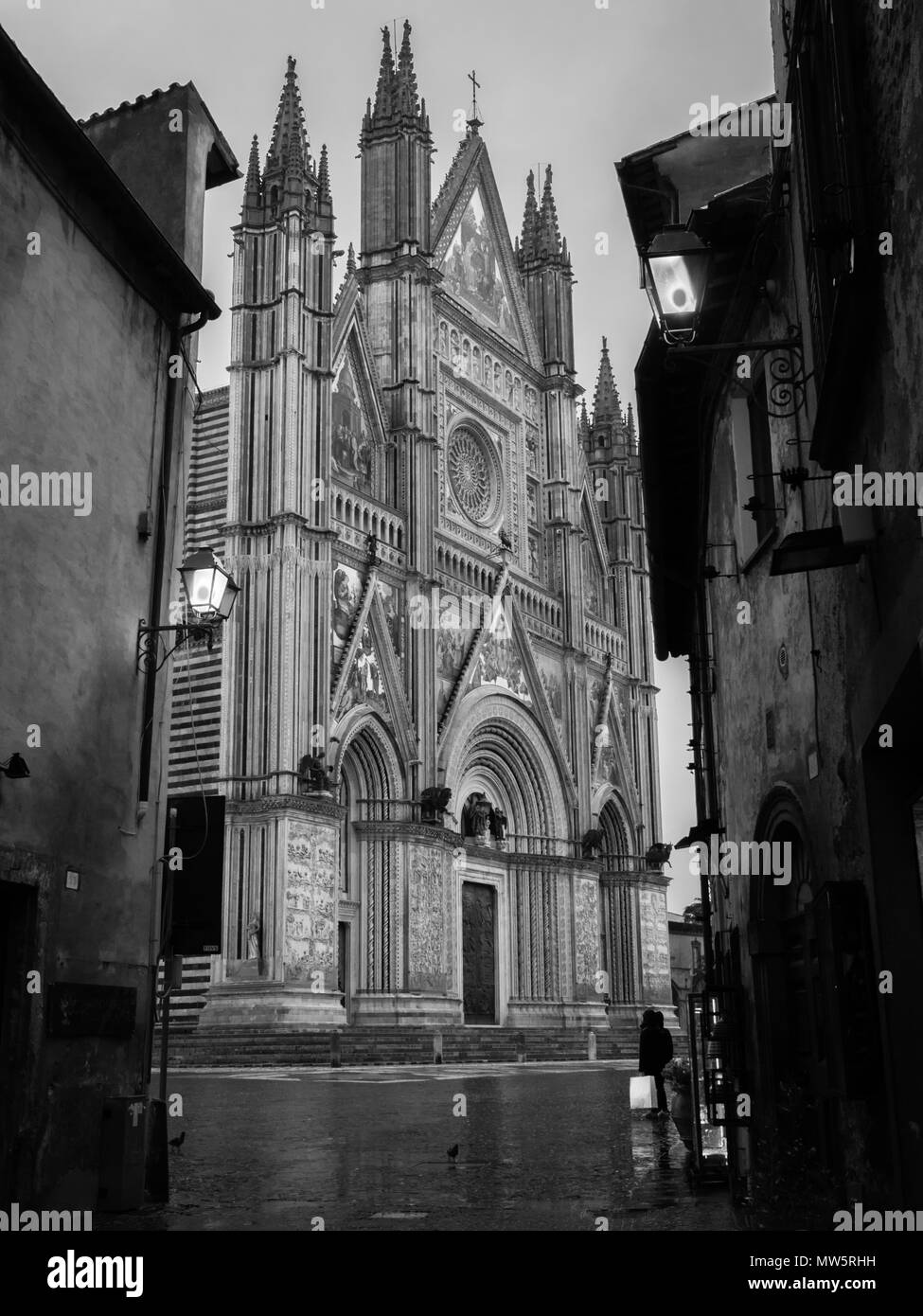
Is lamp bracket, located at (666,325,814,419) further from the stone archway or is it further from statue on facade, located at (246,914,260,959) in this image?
statue on facade, located at (246,914,260,959)

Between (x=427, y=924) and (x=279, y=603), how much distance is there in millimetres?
9297

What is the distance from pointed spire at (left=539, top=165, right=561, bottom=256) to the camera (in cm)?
4972

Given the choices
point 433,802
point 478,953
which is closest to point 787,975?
point 433,802

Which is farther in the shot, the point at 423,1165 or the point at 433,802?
the point at 433,802

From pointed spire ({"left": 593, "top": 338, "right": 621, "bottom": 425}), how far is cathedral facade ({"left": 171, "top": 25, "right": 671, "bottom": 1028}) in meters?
1.74

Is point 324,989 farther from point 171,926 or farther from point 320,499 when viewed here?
point 171,926

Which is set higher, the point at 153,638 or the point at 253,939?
the point at 153,638

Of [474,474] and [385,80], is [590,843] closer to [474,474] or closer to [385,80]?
[474,474]

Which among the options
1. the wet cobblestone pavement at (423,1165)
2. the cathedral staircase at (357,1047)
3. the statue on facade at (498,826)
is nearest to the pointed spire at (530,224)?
the statue on facade at (498,826)

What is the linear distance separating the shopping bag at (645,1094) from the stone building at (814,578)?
3.34m

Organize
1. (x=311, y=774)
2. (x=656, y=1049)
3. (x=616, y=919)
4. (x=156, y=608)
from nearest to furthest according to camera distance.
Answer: (x=156, y=608) → (x=656, y=1049) → (x=311, y=774) → (x=616, y=919)

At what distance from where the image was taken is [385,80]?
4159 centimetres

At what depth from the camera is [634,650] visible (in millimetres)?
50688

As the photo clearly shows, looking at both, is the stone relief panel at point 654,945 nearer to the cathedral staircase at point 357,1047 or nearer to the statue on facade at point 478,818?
the statue on facade at point 478,818
